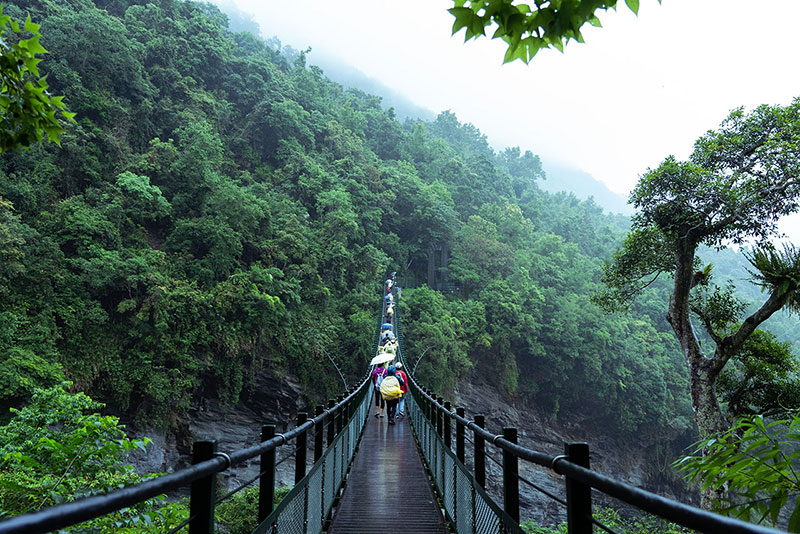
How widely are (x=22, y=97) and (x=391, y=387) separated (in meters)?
6.80

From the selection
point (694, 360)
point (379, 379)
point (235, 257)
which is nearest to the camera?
point (694, 360)

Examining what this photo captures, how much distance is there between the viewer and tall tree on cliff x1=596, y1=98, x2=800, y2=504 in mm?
7961

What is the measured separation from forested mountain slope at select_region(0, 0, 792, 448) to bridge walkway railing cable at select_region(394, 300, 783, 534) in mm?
9980

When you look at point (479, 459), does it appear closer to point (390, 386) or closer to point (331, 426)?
point (331, 426)

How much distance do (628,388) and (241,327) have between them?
21.5 meters

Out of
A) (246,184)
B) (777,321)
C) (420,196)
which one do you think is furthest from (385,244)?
(777,321)

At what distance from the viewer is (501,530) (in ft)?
6.97

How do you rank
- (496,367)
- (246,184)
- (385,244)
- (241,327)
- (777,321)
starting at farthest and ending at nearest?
(777,321) < (385,244) < (496,367) < (246,184) < (241,327)

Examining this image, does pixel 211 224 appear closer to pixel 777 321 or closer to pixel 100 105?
pixel 100 105

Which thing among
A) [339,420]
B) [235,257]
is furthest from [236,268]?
[339,420]

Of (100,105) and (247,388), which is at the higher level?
(100,105)

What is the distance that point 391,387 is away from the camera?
820 centimetres

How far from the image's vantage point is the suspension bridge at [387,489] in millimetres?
853

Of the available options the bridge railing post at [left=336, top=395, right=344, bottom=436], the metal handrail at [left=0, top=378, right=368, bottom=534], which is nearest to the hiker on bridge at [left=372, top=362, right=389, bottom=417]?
the bridge railing post at [left=336, top=395, right=344, bottom=436]
